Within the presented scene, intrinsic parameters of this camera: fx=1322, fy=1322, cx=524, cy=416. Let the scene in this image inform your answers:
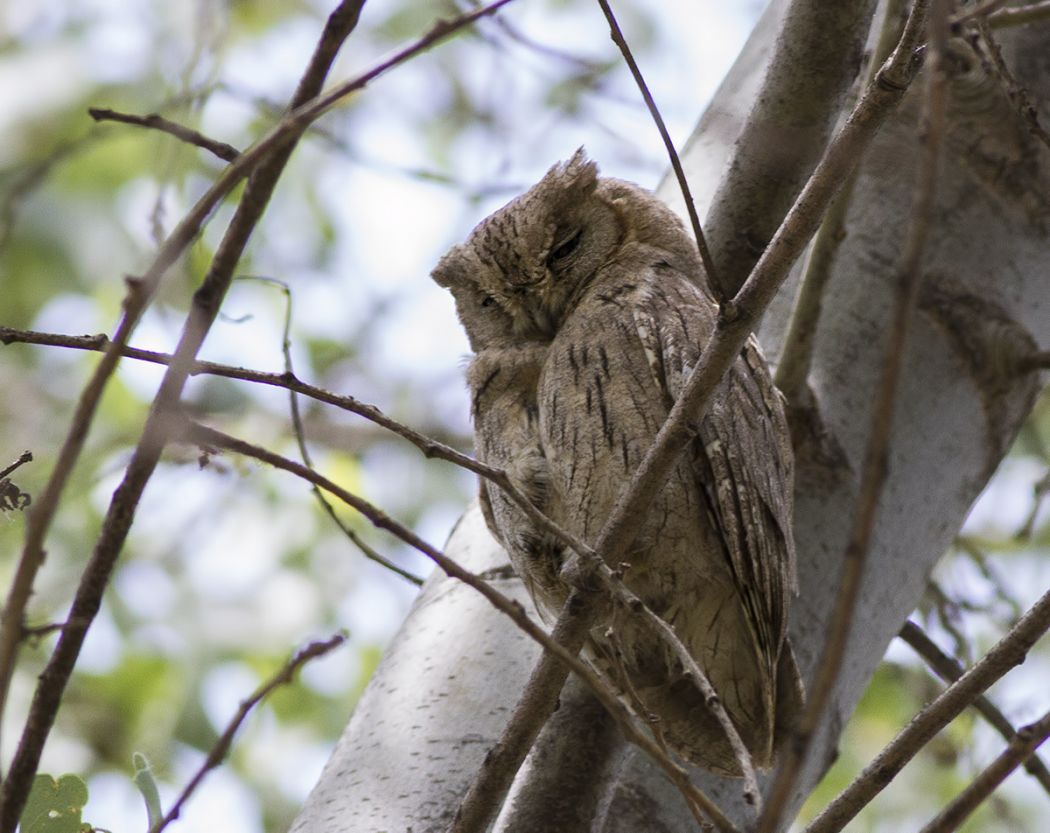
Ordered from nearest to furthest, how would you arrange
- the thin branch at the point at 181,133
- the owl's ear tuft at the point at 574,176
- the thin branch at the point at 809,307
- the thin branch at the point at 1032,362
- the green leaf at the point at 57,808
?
the thin branch at the point at 181,133 < the green leaf at the point at 57,808 < the thin branch at the point at 809,307 < the thin branch at the point at 1032,362 < the owl's ear tuft at the point at 574,176

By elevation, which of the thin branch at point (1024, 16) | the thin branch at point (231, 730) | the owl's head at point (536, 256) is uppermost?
the owl's head at point (536, 256)

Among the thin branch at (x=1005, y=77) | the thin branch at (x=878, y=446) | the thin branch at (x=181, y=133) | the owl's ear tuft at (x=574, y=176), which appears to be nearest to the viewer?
the thin branch at (x=878, y=446)

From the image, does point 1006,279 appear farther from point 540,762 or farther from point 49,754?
point 49,754

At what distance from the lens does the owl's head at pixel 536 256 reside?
2584mm

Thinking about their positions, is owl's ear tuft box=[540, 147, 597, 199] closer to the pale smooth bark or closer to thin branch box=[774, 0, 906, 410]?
the pale smooth bark

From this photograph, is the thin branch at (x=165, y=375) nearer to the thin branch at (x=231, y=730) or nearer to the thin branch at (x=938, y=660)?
the thin branch at (x=231, y=730)

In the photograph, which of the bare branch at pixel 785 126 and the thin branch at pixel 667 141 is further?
the bare branch at pixel 785 126

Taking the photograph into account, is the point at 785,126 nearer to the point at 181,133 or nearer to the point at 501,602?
the point at 181,133

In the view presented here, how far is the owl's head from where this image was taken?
102 inches

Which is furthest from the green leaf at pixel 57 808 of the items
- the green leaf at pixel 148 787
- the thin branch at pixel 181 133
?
the thin branch at pixel 181 133

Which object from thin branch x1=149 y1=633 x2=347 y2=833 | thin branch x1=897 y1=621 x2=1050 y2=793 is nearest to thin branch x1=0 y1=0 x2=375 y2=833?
thin branch x1=149 y1=633 x2=347 y2=833

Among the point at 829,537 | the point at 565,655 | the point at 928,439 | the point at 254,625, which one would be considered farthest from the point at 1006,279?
the point at 254,625

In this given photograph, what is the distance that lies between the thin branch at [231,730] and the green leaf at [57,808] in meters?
0.19

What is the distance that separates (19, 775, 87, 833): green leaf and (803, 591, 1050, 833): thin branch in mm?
831
